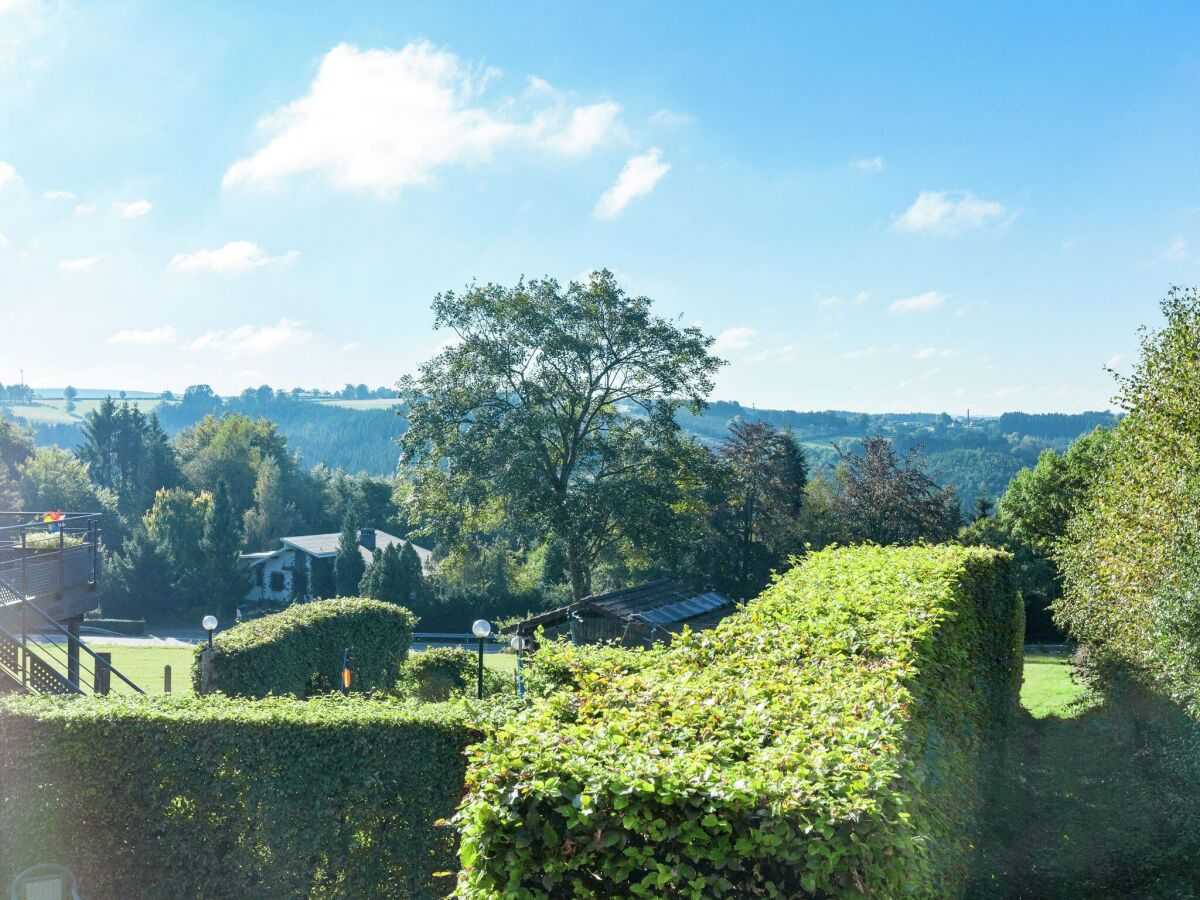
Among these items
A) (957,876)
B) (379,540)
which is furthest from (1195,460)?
(379,540)

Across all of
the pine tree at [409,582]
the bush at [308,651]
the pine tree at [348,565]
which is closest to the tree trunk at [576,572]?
the bush at [308,651]

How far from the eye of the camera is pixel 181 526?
56.3 m

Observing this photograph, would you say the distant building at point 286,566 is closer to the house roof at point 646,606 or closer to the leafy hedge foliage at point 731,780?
the house roof at point 646,606

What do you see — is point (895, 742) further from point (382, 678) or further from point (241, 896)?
point (382, 678)

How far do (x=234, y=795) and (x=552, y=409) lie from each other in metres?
25.2

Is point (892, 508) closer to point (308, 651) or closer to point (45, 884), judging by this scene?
point (308, 651)

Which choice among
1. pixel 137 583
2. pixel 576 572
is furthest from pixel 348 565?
pixel 576 572

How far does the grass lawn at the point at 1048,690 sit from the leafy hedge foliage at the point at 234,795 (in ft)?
51.3

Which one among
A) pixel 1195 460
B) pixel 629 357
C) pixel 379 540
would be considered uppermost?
pixel 629 357

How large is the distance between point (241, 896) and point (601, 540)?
2417cm

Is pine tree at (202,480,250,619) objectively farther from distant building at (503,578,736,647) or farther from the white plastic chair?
the white plastic chair

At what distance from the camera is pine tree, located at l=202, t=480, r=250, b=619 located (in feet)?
179

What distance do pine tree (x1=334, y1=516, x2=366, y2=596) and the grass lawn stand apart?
3664 centimetres

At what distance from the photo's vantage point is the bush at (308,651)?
16.6 m
